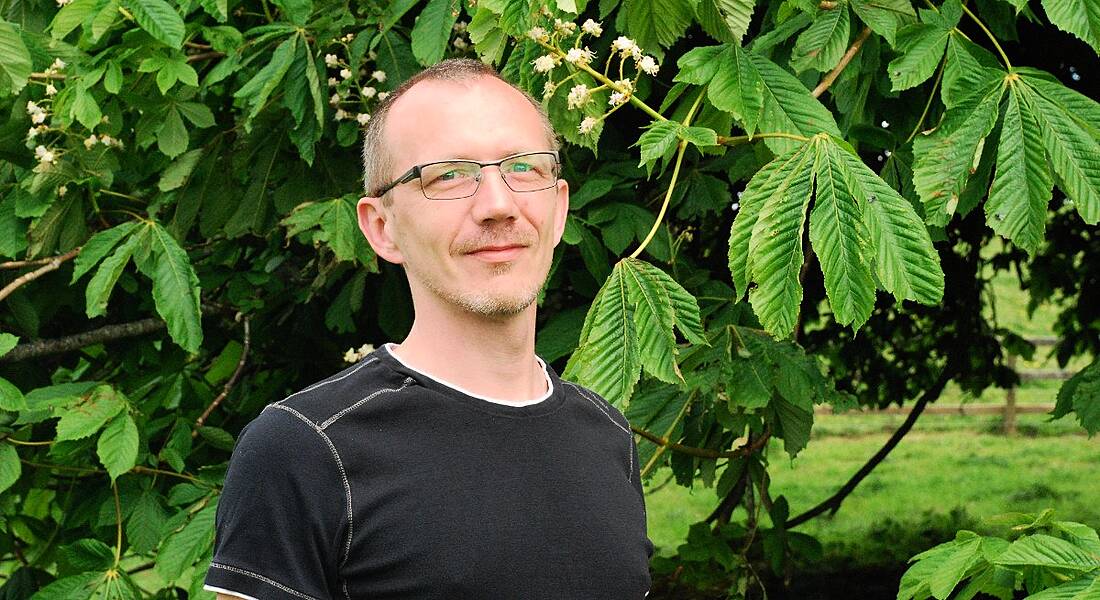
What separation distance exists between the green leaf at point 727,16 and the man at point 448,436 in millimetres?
798

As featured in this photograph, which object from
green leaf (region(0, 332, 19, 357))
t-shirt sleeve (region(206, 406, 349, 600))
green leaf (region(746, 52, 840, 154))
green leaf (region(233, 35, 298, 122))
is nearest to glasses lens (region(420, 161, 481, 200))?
t-shirt sleeve (region(206, 406, 349, 600))

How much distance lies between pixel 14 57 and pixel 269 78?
562 mm

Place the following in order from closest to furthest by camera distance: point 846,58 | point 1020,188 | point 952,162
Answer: point 1020,188
point 952,162
point 846,58

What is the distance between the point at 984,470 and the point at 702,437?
22.9 feet

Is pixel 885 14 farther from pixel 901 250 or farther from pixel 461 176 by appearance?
pixel 461 176

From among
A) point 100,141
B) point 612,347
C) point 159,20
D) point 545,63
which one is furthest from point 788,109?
point 100,141

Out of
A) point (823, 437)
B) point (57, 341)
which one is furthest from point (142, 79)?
point (823, 437)

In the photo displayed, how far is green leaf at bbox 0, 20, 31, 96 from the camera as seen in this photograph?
282 centimetres

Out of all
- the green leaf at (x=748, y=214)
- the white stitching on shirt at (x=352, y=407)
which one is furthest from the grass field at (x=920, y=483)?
the white stitching on shirt at (x=352, y=407)

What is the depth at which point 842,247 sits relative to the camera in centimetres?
192

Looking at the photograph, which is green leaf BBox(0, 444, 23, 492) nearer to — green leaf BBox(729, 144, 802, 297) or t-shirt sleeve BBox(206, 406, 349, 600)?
t-shirt sleeve BBox(206, 406, 349, 600)

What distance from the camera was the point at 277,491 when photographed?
140 centimetres

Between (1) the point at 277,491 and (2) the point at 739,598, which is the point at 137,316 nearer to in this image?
(2) the point at 739,598

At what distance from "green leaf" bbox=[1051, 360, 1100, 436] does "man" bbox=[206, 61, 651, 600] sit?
65.9 inches
